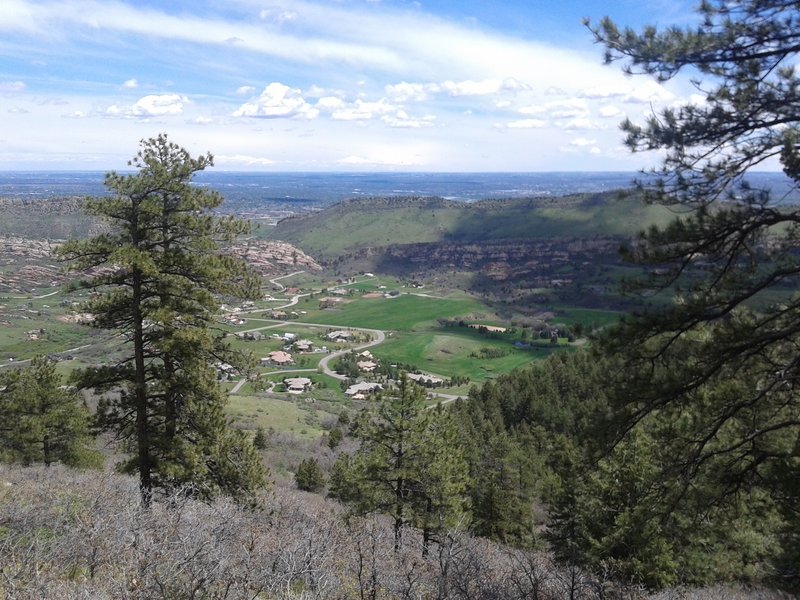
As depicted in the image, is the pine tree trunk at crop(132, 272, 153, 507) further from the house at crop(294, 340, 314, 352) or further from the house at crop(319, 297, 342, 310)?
the house at crop(319, 297, 342, 310)

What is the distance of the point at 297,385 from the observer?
272 feet

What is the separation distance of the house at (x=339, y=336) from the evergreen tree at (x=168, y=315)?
103853mm

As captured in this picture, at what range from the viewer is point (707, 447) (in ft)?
30.1

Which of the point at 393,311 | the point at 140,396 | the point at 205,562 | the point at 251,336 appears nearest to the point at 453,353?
the point at 393,311

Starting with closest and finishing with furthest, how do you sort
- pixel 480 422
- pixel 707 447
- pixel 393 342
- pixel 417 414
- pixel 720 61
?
pixel 720 61
pixel 707 447
pixel 417 414
pixel 480 422
pixel 393 342

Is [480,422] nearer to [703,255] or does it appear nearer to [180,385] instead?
[180,385]

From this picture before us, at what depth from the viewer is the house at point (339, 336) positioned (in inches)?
4621

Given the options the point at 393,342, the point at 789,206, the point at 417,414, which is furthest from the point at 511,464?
the point at 393,342

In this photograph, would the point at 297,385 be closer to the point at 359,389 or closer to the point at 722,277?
the point at 359,389

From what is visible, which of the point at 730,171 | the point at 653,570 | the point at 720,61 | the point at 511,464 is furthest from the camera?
the point at 511,464

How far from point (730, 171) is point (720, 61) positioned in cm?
173

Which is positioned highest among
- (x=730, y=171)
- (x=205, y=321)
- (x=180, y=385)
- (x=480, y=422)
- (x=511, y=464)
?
(x=730, y=171)

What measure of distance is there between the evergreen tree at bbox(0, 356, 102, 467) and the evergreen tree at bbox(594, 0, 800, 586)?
79.4 ft

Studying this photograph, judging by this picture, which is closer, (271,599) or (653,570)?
(271,599)
